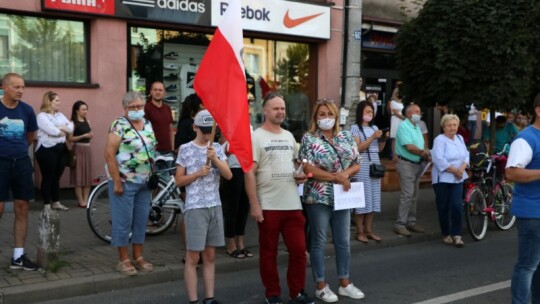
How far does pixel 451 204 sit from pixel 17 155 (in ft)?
18.8

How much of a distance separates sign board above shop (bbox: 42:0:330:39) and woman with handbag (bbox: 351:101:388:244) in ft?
15.4

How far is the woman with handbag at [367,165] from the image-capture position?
8.23 meters

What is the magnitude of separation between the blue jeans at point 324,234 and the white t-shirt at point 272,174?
0.34 m

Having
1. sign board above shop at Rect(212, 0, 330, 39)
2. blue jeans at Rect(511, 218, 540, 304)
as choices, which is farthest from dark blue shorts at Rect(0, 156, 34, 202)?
sign board above shop at Rect(212, 0, 330, 39)

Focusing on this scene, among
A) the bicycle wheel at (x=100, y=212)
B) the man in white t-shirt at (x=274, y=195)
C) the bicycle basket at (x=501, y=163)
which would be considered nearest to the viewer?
the man in white t-shirt at (x=274, y=195)

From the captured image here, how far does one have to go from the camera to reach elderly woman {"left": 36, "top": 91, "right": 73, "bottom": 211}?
30.3ft

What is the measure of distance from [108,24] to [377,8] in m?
7.43

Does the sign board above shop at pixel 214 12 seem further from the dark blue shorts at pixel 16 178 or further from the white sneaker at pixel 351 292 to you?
the white sneaker at pixel 351 292

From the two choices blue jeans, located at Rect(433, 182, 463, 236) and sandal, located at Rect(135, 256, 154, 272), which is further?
blue jeans, located at Rect(433, 182, 463, 236)

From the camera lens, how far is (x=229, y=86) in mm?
5270

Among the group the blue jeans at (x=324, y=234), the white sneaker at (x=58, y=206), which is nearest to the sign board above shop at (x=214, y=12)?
the white sneaker at (x=58, y=206)

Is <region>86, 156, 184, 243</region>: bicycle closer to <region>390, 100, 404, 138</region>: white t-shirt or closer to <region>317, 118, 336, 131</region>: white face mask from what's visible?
<region>317, 118, 336, 131</region>: white face mask

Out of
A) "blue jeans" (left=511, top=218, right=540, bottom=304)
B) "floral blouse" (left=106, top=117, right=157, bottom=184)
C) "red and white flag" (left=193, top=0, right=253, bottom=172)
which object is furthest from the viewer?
"floral blouse" (left=106, top=117, right=157, bottom=184)

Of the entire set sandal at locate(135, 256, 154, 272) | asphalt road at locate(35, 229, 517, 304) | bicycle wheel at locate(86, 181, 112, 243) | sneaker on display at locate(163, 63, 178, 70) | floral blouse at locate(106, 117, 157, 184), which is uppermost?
sneaker on display at locate(163, 63, 178, 70)
